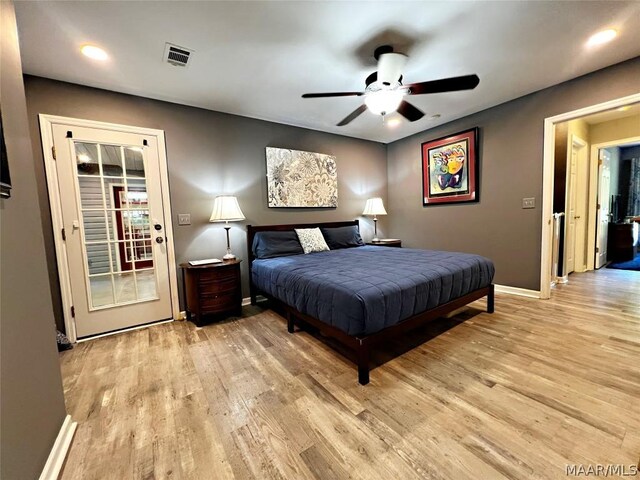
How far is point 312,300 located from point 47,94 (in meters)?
3.11

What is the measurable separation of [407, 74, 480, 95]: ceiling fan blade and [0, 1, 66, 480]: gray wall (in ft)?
8.00

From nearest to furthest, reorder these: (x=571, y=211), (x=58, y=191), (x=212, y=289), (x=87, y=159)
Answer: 1. (x=58, y=191)
2. (x=87, y=159)
3. (x=212, y=289)
4. (x=571, y=211)

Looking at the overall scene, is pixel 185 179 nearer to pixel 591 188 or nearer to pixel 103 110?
pixel 103 110

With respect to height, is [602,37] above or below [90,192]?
above

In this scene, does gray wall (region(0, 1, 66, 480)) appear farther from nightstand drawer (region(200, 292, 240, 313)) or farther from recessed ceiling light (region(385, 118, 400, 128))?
recessed ceiling light (region(385, 118, 400, 128))

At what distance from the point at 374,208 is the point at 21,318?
421cm

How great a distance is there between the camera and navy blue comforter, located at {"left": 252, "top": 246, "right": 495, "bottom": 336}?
177 cm

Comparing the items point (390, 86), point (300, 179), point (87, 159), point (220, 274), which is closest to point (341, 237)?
point (300, 179)

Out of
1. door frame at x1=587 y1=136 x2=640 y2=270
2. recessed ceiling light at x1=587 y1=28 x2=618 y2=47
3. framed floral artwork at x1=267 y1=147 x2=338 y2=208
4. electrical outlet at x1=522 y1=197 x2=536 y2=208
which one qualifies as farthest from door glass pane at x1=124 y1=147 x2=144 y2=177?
door frame at x1=587 y1=136 x2=640 y2=270

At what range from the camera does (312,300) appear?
6.86 feet

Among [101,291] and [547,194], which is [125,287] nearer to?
[101,291]

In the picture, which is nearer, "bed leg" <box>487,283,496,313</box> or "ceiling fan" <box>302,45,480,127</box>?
"ceiling fan" <box>302,45,480,127</box>

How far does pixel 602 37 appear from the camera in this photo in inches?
84.9
